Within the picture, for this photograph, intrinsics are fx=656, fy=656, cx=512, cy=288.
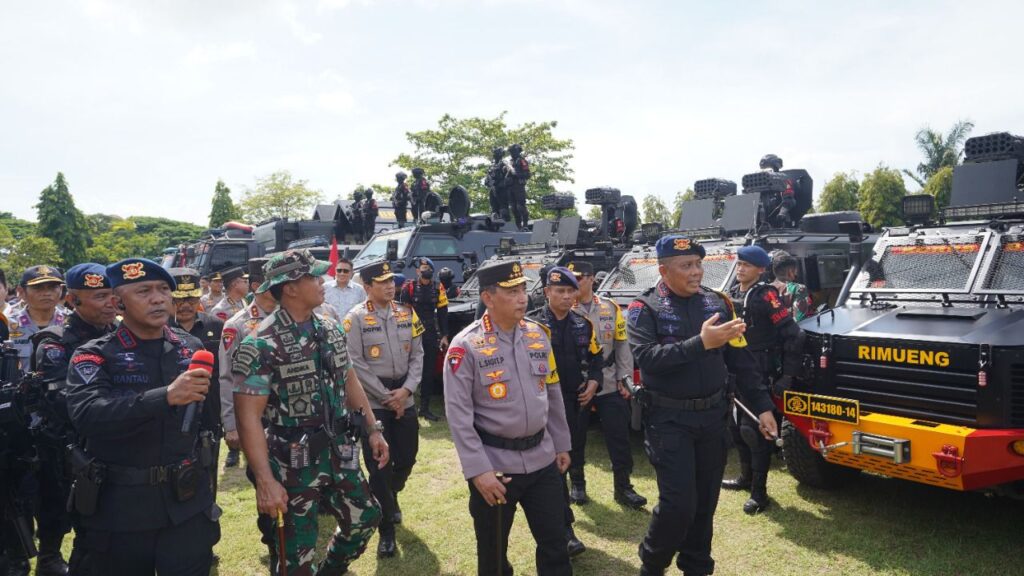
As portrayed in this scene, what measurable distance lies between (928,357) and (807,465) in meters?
1.31

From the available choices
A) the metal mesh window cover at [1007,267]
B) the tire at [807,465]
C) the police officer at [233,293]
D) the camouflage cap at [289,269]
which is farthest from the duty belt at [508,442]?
the police officer at [233,293]

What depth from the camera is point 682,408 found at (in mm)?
3408

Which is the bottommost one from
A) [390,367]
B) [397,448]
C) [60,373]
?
[397,448]

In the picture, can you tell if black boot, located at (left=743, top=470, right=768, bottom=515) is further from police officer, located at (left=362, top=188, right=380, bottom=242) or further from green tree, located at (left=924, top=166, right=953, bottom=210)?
green tree, located at (left=924, top=166, right=953, bottom=210)

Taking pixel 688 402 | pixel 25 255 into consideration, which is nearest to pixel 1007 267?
pixel 688 402

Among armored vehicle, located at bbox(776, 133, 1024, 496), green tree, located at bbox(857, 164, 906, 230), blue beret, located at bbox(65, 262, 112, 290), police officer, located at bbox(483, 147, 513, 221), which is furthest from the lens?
green tree, located at bbox(857, 164, 906, 230)

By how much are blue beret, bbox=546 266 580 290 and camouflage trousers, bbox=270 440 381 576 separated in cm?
190

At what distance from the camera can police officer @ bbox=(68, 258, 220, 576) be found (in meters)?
2.45

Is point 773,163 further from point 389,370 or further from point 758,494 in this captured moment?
point 389,370

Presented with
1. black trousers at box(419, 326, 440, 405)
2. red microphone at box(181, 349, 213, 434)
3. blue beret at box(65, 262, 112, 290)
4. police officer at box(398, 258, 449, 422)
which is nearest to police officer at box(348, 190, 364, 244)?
police officer at box(398, 258, 449, 422)

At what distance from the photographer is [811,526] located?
4.57 metres

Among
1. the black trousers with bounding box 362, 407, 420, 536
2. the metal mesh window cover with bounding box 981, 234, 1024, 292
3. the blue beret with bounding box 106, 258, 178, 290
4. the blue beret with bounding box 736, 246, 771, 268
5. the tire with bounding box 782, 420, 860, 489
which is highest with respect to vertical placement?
the blue beret with bounding box 106, 258, 178, 290

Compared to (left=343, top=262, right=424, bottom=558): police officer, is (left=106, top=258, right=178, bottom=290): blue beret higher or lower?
higher

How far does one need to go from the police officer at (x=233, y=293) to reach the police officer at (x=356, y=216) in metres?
8.06
